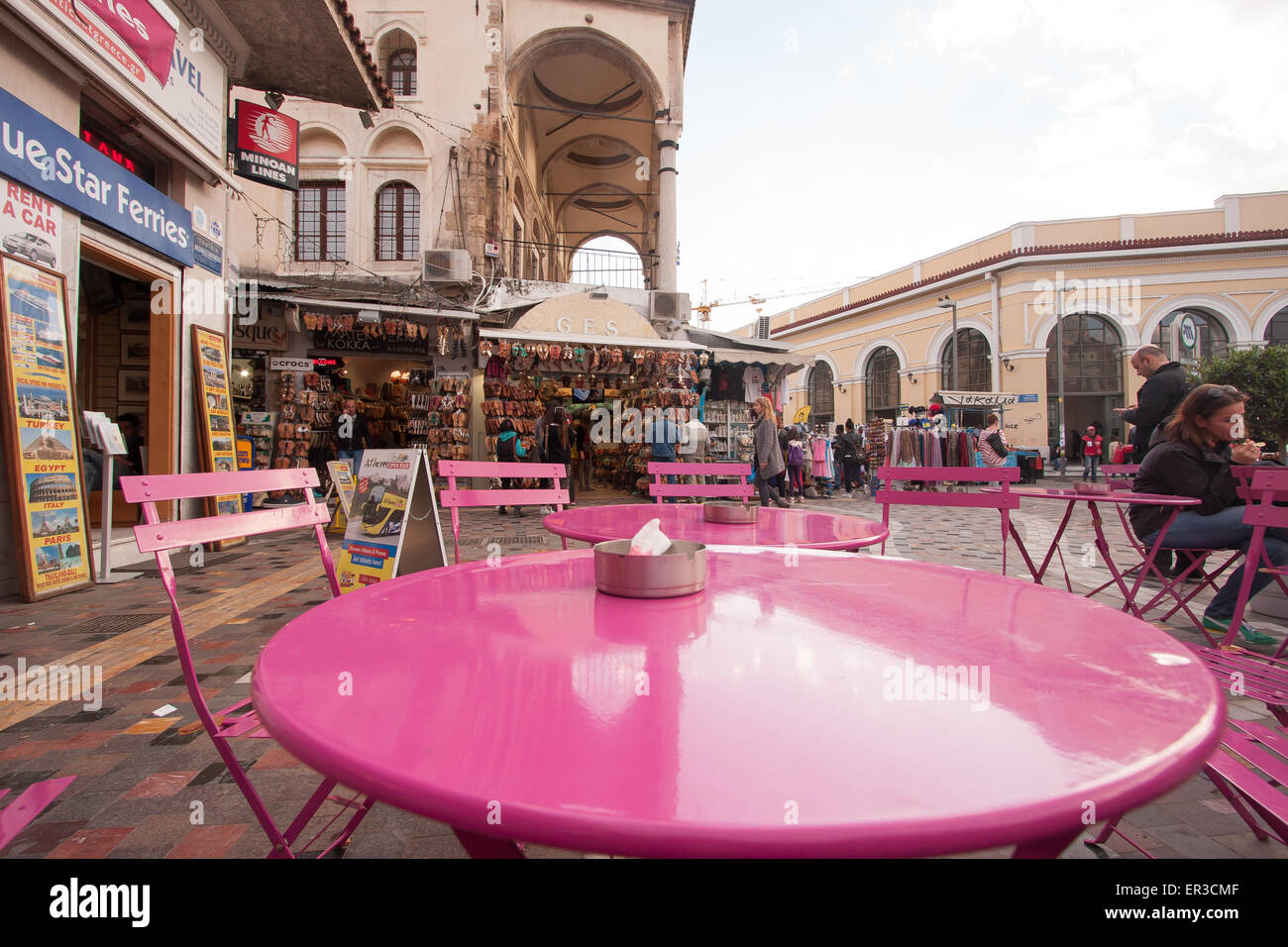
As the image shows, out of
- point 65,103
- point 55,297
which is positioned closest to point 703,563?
point 55,297

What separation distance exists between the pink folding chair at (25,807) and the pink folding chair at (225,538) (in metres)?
0.23

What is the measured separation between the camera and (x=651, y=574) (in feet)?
4.10

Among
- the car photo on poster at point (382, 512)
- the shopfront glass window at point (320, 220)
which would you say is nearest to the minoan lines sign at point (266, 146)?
the shopfront glass window at point (320, 220)

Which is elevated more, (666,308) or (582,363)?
(666,308)

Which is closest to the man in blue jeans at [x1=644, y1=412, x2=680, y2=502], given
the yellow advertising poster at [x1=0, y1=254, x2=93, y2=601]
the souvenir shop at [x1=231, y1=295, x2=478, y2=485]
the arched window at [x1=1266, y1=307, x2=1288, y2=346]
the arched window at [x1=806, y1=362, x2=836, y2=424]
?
the souvenir shop at [x1=231, y1=295, x2=478, y2=485]

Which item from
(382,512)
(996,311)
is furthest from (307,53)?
(996,311)

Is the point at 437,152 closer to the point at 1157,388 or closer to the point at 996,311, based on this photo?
the point at 1157,388

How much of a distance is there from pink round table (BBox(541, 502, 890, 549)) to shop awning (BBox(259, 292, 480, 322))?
925 centimetres

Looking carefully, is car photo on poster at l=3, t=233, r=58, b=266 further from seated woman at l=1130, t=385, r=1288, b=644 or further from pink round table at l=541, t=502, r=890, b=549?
seated woman at l=1130, t=385, r=1288, b=644

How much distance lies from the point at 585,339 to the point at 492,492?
286 inches

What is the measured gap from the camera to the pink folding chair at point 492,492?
2.62 metres

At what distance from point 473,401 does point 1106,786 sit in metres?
12.1

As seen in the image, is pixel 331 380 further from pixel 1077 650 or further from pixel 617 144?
A: pixel 1077 650

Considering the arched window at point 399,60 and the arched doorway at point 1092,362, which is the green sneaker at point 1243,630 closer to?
the arched window at point 399,60
